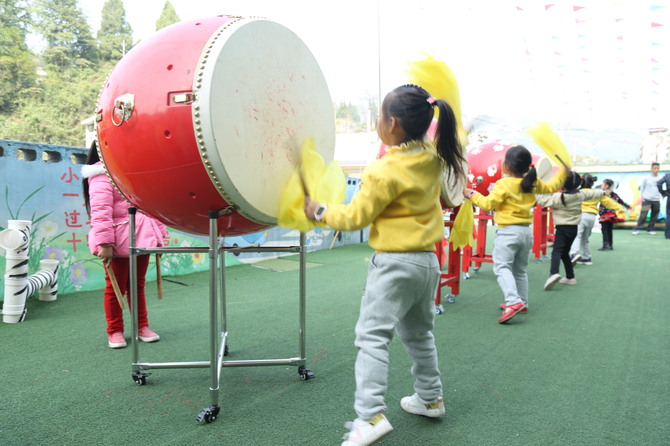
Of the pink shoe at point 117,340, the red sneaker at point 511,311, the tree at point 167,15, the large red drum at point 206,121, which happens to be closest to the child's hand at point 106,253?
the pink shoe at point 117,340

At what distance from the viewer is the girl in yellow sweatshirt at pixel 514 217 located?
3506 mm

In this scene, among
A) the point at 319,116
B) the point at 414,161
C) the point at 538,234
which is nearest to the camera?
the point at 414,161

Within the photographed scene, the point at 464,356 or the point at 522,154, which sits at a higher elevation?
the point at 522,154

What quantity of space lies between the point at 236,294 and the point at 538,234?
4500mm

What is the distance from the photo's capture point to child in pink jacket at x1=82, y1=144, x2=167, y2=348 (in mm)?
2555

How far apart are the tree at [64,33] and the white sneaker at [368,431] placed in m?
32.0

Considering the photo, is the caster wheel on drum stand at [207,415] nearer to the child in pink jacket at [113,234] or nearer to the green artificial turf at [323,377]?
the green artificial turf at [323,377]

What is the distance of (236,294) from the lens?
4.29 metres

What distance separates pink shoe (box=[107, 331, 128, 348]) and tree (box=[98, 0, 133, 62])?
3251 centimetres

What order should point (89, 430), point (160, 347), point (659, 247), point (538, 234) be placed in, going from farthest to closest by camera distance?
point (659, 247) → point (538, 234) → point (160, 347) → point (89, 430)

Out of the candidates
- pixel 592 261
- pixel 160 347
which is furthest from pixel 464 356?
pixel 592 261

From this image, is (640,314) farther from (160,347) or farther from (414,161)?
(160,347)

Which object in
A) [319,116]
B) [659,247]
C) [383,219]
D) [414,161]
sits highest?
[319,116]

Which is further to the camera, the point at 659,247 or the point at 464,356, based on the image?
the point at 659,247
